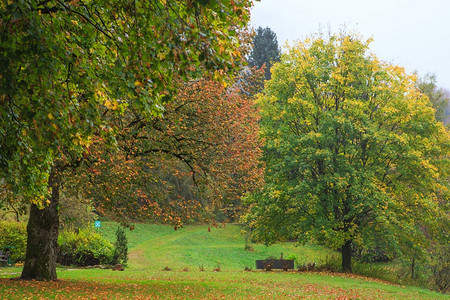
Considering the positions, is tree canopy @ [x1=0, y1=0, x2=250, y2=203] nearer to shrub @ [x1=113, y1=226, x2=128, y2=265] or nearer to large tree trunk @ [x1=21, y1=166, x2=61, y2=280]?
large tree trunk @ [x1=21, y1=166, x2=61, y2=280]

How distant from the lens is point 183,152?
14492 millimetres

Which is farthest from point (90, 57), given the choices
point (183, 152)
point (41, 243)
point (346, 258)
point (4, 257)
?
point (4, 257)

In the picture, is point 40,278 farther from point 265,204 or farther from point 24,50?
point 265,204

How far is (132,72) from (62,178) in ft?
29.3

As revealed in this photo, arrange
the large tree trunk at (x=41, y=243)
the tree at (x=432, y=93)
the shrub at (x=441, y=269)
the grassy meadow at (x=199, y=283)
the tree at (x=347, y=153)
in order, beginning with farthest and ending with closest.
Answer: the tree at (x=432, y=93) < the shrub at (x=441, y=269) < the tree at (x=347, y=153) < the large tree trunk at (x=41, y=243) < the grassy meadow at (x=199, y=283)

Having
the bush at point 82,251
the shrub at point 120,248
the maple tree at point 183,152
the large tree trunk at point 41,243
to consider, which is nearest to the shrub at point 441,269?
the maple tree at point 183,152

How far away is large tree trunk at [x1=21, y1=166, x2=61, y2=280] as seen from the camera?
48.7 feet

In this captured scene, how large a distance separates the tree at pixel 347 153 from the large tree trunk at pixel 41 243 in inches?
495

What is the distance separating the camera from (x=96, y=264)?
27.5m

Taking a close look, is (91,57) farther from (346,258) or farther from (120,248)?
(346,258)

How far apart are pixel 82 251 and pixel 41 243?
13.1 metres

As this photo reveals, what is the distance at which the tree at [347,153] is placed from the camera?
77.6 feet

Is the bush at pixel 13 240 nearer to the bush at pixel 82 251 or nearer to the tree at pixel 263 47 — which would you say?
the bush at pixel 82 251

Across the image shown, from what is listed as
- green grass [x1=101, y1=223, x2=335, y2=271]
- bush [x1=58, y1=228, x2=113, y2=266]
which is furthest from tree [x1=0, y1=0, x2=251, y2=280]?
green grass [x1=101, y1=223, x2=335, y2=271]
